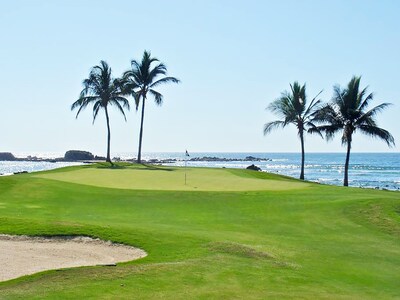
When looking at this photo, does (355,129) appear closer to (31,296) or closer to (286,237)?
(286,237)

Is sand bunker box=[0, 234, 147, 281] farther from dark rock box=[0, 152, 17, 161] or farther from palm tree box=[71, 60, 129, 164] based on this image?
dark rock box=[0, 152, 17, 161]

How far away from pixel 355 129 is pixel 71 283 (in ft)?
131

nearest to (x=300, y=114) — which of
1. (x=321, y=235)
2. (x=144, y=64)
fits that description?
(x=144, y=64)

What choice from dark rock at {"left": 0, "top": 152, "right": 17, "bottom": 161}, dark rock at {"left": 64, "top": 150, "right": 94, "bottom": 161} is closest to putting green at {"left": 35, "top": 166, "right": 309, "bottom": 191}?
dark rock at {"left": 64, "top": 150, "right": 94, "bottom": 161}

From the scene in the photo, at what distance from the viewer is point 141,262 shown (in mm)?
13227

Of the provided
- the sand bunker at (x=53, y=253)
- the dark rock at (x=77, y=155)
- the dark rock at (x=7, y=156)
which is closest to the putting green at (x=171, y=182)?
the sand bunker at (x=53, y=253)

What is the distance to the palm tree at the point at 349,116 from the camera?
46.1 m

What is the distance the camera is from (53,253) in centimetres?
1448

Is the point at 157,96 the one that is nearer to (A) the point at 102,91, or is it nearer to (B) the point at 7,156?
(A) the point at 102,91

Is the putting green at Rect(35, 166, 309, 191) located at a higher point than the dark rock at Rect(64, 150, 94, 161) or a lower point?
lower

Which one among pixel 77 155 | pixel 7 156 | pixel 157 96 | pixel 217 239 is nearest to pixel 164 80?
pixel 157 96

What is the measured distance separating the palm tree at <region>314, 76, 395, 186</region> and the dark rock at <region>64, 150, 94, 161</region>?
4010 inches

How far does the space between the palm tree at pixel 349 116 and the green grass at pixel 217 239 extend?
65.9 ft

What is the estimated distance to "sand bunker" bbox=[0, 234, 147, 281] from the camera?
12921 millimetres
